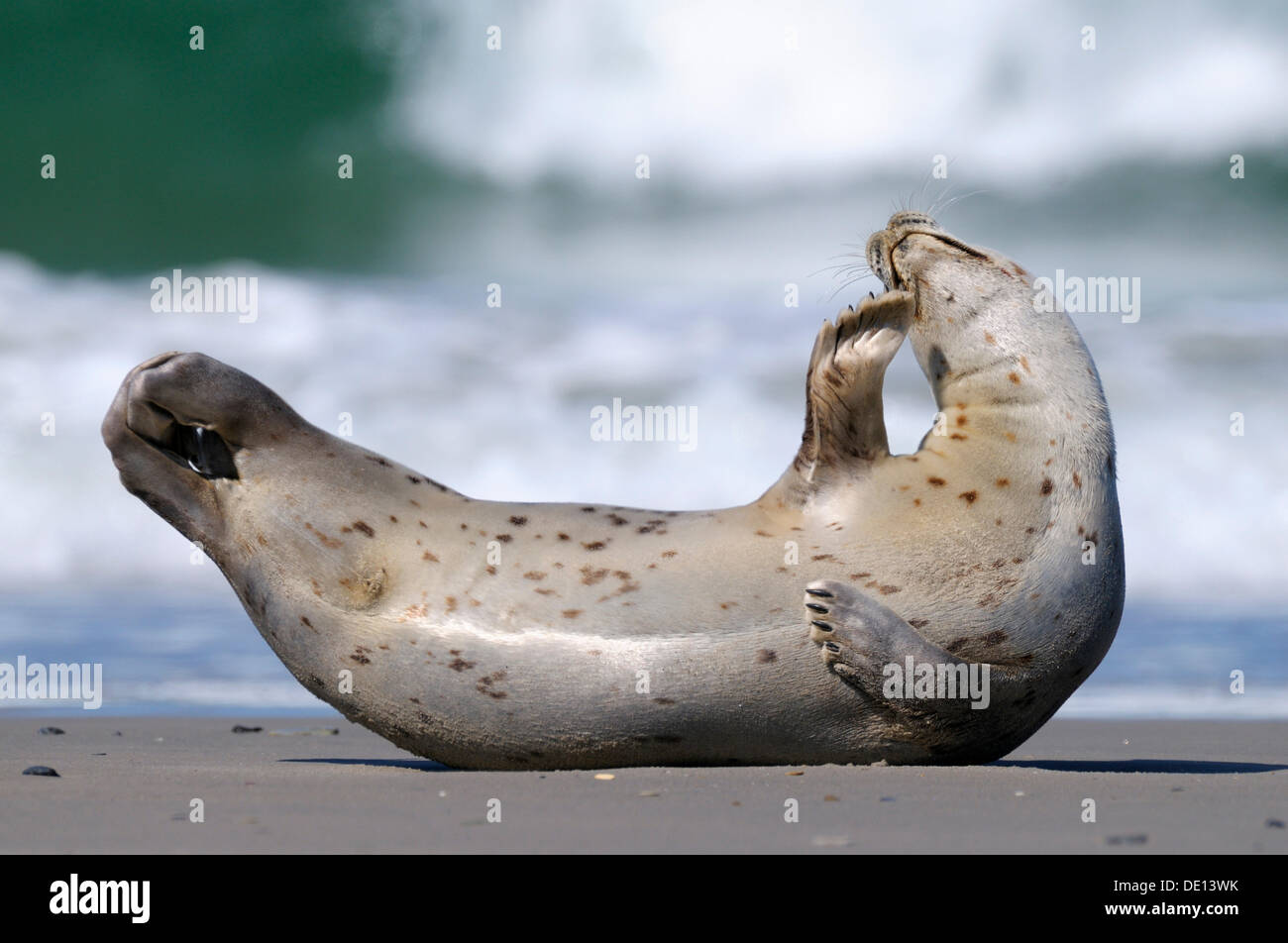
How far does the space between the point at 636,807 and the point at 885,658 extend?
1346 millimetres

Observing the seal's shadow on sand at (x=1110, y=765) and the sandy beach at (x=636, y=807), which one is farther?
the seal's shadow on sand at (x=1110, y=765)

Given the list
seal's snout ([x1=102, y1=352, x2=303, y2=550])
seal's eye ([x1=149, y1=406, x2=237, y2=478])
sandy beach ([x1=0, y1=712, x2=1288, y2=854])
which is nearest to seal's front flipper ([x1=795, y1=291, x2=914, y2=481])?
sandy beach ([x1=0, y1=712, x2=1288, y2=854])

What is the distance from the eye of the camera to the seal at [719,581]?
5.78 m

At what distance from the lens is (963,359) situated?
6.66 m

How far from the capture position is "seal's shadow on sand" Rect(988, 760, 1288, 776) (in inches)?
249

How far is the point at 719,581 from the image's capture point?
5883 mm

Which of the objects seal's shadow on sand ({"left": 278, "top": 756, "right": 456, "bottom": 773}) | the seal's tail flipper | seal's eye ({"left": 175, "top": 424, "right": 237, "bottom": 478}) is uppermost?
seal's eye ({"left": 175, "top": 424, "right": 237, "bottom": 478})

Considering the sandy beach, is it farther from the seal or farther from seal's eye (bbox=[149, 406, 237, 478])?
seal's eye (bbox=[149, 406, 237, 478])

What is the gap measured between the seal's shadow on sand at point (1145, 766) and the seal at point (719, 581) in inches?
17.7

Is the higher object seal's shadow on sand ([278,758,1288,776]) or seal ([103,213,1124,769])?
seal ([103,213,1124,769])

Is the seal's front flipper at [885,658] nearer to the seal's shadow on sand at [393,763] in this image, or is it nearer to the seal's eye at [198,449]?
the seal's shadow on sand at [393,763]

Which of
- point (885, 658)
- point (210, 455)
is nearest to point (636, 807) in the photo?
point (885, 658)

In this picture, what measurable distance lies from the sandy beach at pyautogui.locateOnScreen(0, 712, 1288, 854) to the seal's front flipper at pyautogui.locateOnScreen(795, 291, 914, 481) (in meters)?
1.21

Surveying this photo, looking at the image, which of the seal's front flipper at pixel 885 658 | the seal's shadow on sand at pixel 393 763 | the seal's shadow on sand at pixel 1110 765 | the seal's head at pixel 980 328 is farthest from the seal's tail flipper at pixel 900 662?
the seal's shadow on sand at pixel 393 763
